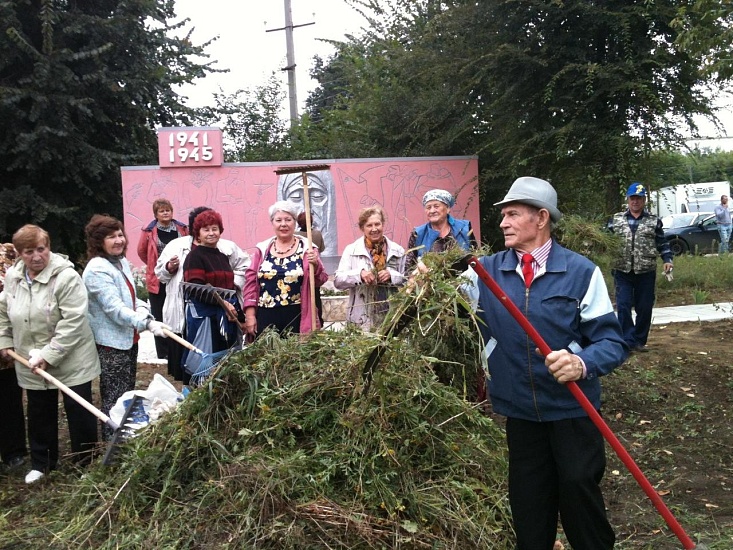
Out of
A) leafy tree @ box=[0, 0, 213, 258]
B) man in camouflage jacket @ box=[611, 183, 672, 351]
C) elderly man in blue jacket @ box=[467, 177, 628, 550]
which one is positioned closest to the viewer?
elderly man in blue jacket @ box=[467, 177, 628, 550]

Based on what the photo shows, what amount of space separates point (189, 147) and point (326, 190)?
2.35 metres

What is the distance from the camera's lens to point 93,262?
4.82 meters

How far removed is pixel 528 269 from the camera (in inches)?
112

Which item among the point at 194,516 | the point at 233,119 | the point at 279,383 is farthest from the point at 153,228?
the point at 233,119

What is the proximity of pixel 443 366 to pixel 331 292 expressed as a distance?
19.5ft

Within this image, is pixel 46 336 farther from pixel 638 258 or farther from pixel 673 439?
pixel 638 258

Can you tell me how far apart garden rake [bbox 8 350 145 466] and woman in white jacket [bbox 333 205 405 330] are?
1.64 metres

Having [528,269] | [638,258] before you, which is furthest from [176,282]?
[638,258]

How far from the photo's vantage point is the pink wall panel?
37.5 feet

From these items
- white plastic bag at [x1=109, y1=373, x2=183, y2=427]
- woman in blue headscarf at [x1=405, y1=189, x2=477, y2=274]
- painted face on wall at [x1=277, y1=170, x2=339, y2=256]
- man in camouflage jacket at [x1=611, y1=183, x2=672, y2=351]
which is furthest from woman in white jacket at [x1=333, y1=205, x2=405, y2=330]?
painted face on wall at [x1=277, y1=170, x2=339, y2=256]

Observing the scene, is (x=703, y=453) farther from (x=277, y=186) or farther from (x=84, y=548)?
(x=277, y=186)

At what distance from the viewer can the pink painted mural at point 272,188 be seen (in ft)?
37.3

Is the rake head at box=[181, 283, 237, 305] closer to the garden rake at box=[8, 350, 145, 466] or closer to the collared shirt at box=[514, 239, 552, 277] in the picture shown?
the garden rake at box=[8, 350, 145, 466]

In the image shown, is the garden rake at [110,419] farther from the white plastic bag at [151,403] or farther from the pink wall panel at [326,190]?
the pink wall panel at [326,190]
